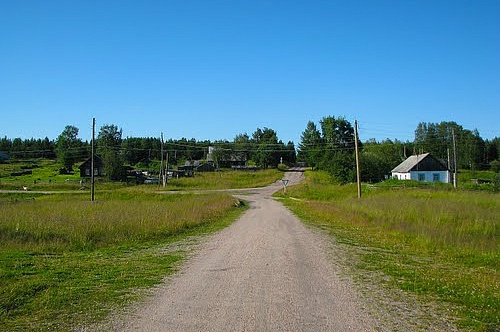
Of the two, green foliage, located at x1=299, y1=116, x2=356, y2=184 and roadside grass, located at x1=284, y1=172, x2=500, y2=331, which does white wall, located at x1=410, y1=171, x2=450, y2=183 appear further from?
roadside grass, located at x1=284, y1=172, x2=500, y2=331

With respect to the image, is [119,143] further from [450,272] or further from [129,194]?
[450,272]

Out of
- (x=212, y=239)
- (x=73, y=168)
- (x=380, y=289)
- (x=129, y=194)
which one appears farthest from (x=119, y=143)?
(x=380, y=289)

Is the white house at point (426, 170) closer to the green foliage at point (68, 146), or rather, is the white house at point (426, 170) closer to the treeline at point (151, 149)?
the treeline at point (151, 149)

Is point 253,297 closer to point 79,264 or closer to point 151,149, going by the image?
point 79,264

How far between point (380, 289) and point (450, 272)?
3.14 m

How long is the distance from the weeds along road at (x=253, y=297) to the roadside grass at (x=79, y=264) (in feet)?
2.30

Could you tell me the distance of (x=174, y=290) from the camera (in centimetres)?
881

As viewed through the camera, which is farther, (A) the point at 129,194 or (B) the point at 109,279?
(A) the point at 129,194

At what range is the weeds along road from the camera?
664cm

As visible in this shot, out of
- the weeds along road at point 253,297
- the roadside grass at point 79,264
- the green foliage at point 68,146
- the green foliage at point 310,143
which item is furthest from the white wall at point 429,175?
the green foliage at point 68,146

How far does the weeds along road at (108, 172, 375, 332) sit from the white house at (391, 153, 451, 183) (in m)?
61.9

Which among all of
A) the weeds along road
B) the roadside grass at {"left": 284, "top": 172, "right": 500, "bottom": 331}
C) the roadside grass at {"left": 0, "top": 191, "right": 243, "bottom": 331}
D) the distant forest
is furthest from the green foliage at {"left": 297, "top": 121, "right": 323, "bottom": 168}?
the weeds along road

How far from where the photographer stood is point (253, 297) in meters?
8.18

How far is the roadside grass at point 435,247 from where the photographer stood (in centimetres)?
850
